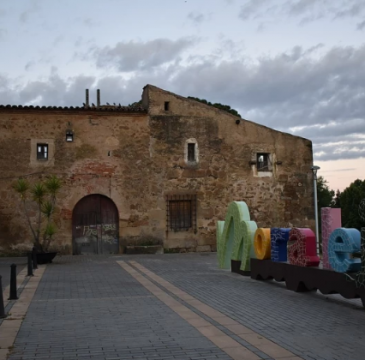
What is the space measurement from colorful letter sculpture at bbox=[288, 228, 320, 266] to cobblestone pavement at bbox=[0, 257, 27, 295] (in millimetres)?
6939

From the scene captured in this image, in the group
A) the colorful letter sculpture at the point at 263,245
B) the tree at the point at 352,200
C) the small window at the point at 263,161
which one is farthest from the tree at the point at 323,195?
the colorful letter sculpture at the point at 263,245

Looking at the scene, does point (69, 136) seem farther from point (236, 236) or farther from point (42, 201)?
point (236, 236)

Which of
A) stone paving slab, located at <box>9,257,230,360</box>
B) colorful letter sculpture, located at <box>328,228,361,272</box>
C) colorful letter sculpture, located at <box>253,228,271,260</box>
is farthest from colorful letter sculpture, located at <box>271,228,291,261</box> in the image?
stone paving slab, located at <box>9,257,230,360</box>

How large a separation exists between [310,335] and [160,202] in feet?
54.0

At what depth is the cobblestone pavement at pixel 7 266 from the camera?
44.2 feet

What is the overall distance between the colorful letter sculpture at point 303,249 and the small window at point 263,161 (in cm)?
1340

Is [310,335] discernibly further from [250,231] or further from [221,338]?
[250,231]

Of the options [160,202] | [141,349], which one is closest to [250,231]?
[141,349]

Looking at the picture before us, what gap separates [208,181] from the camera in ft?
77.7

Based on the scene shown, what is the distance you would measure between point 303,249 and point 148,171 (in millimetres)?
13075

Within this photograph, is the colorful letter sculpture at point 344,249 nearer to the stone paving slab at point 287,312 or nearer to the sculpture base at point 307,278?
the sculpture base at point 307,278

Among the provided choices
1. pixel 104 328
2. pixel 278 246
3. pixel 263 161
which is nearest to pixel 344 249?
pixel 278 246

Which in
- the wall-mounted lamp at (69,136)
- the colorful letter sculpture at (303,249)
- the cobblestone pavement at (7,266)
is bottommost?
the cobblestone pavement at (7,266)

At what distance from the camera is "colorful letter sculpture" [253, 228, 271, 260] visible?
12.6 m
